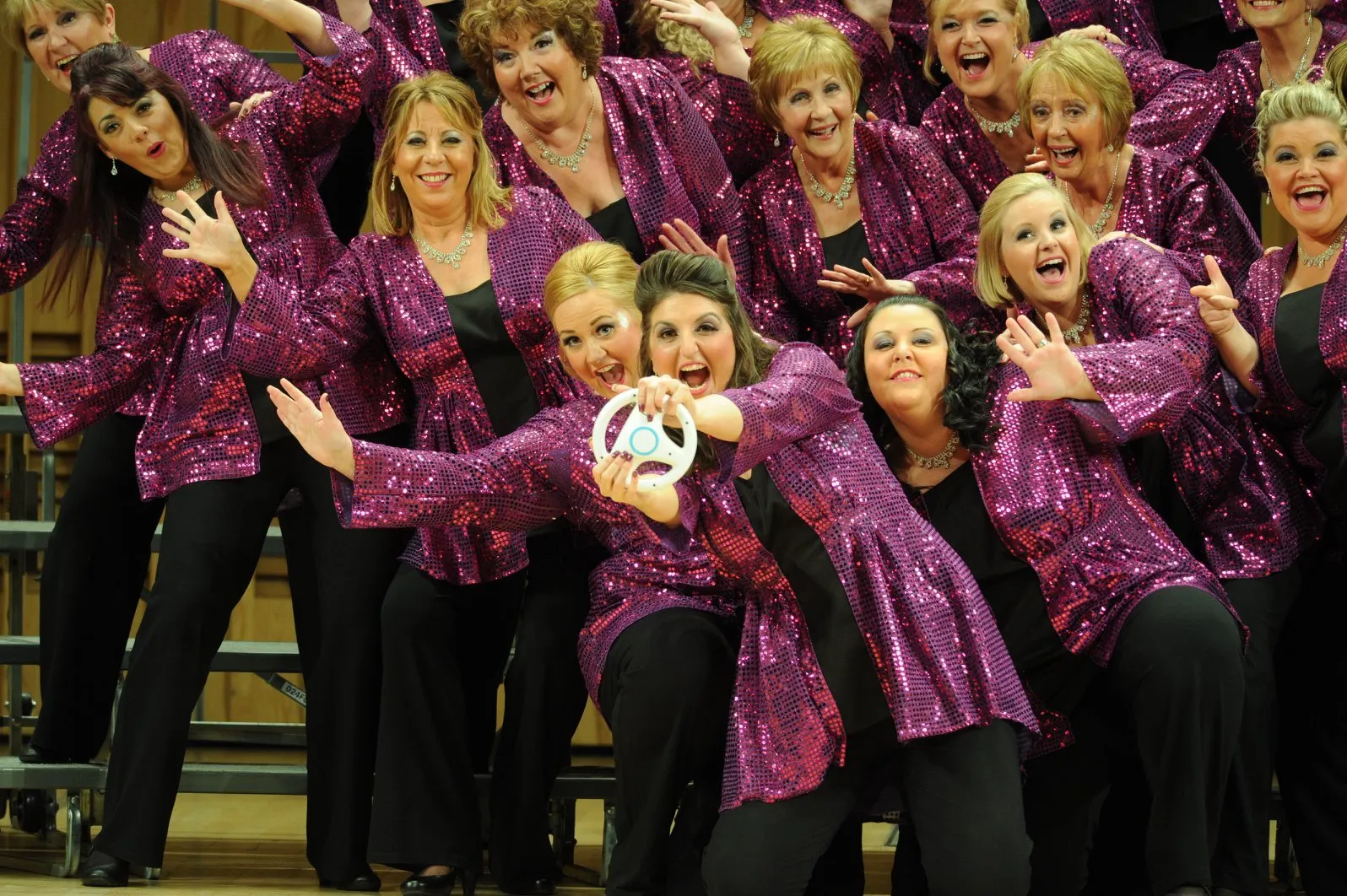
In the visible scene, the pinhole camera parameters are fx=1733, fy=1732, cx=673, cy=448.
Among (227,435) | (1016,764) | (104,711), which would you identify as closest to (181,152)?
(227,435)

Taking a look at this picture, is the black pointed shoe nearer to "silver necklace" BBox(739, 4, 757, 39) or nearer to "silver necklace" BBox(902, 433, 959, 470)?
"silver necklace" BBox(902, 433, 959, 470)

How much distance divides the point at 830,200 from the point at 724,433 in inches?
44.5

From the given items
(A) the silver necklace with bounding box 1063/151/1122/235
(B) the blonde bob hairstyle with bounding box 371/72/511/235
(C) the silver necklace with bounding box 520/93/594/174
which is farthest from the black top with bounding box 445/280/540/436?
(A) the silver necklace with bounding box 1063/151/1122/235

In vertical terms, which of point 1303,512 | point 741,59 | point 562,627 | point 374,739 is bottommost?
point 374,739

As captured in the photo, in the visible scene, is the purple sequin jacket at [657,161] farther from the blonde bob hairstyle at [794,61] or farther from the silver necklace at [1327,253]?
the silver necklace at [1327,253]

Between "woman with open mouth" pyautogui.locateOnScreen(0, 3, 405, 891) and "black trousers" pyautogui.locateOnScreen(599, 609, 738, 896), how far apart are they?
54cm

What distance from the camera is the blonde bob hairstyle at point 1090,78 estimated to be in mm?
3064

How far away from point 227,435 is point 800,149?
1.19m

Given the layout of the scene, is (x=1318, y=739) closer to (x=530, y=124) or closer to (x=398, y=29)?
(x=530, y=124)

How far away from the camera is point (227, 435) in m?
2.99

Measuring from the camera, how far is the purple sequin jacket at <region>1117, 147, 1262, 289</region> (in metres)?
3.10

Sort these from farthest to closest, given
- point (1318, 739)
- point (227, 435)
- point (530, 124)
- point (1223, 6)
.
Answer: point (1223, 6)
point (530, 124)
point (227, 435)
point (1318, 739)

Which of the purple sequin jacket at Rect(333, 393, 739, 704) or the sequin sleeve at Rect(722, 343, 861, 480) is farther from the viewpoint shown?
the purple sequin jacket at Rect(333, 393, 739, 704)

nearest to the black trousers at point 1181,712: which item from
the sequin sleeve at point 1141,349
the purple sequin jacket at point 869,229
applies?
the sequin sleeve at point 1141,349
